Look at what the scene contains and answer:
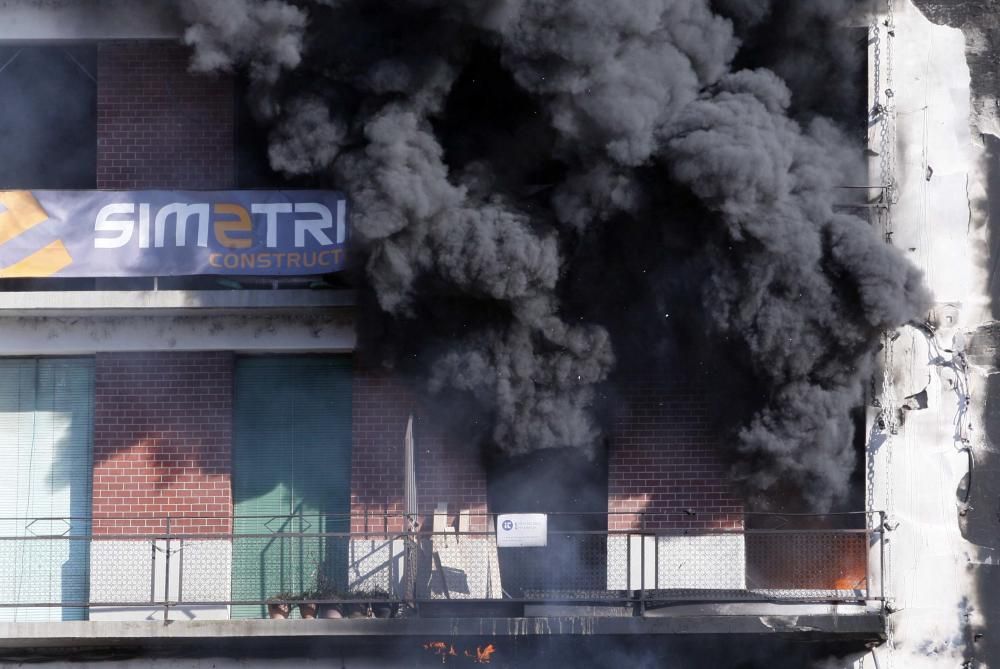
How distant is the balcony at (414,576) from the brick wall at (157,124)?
3.58 m

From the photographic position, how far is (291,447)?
1408cm

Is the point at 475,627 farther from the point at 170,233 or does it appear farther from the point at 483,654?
the point at 170,233

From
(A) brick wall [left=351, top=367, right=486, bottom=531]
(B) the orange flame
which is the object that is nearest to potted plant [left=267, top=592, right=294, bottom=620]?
(A) brick wall [left=351, top=367, right=486, bottom=531]

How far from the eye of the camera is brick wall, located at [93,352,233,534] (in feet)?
45.5

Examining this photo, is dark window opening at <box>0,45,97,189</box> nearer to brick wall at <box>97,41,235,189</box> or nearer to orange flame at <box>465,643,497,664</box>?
brick wall at <box>97,41,235,189</box>

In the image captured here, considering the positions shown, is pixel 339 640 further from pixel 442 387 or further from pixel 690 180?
pixel 690 180

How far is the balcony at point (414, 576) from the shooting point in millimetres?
12828

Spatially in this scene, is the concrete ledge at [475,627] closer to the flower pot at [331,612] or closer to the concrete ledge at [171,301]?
the flower pot at [331,612]

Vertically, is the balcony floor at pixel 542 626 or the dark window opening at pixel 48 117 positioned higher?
the dark window opening at pixel 48 117

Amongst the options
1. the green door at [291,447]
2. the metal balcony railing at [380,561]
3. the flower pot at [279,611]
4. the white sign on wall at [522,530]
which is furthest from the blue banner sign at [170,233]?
the flower pot at [279,611]

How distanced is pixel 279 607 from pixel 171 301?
10.8ft

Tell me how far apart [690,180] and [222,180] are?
498 cm

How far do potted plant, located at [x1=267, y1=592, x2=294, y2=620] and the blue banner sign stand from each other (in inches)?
130

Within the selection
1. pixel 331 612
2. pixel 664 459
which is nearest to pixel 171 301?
pixel 331 612
